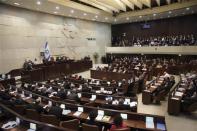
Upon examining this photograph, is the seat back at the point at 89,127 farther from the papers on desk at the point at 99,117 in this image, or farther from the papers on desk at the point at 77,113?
the papers on desk at the point at 77,113

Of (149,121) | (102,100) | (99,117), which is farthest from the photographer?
(102,100)

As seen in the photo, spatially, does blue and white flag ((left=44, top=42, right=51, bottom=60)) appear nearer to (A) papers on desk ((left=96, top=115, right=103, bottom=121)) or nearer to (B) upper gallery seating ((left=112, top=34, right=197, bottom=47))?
(B) upper gallery seating ((left=112, top=34, right=197, bottom=47))

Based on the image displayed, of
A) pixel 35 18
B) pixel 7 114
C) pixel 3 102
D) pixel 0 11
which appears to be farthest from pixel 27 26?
pixel 7 114

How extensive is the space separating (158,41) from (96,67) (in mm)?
8140

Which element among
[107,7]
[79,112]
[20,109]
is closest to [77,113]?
[79,112]

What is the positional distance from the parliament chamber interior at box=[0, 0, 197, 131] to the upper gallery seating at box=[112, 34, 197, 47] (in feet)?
0.37

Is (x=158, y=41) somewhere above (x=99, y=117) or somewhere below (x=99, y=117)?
above

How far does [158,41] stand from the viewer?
22.0m

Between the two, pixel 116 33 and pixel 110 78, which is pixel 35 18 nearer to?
pixel 110 78

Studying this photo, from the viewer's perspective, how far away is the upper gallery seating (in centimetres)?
2011

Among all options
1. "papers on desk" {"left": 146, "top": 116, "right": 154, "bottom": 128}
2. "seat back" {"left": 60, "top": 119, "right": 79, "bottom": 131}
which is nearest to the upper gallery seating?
"papers on desk" {"left": 146, "top": 116, "right": 154, "bottom": 128}

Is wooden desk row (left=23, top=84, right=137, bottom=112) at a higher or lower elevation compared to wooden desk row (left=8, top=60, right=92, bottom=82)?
lower

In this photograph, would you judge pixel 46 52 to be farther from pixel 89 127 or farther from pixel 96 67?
pixel 89 127

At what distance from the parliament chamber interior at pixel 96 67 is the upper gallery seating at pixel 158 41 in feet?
0.37
